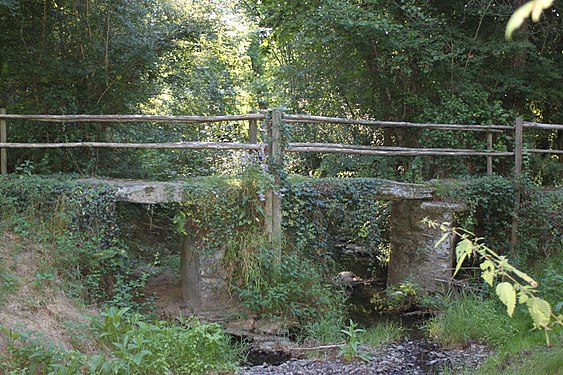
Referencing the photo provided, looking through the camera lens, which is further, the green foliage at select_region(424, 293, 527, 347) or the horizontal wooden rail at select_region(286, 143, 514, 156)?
the horizontal wooden rail at select_region(286, 143, 514, 156)

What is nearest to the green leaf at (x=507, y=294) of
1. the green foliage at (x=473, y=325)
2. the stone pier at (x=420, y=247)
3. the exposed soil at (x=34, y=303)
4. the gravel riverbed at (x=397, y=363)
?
the gravel riverbed at (x=397, y=363)

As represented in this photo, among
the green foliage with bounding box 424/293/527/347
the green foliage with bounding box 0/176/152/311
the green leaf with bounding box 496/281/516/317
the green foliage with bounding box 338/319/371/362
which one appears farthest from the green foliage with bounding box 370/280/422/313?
the green leaf with bounding box 496/281/516/317

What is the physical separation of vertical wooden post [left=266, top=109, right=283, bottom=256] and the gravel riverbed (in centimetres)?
157

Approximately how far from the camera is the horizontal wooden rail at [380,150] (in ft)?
22.2

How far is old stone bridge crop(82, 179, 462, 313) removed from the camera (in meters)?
6.23

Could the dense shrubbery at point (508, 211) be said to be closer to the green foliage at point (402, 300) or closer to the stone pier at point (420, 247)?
the stone pier at point (420, 247)

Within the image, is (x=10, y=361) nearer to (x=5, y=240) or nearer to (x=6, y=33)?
(x=5, y=240)

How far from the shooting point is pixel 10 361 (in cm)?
429

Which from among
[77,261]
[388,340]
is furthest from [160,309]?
[388,340]

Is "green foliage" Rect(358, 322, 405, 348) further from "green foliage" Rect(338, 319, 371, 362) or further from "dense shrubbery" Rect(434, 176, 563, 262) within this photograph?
"dense shrubbery" Rect(434, 176, 563, 262)

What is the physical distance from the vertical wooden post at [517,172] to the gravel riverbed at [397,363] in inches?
102

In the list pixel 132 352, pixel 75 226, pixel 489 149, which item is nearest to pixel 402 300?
pixel 489 149

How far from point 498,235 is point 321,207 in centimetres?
316

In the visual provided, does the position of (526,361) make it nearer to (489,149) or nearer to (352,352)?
(352,352)
